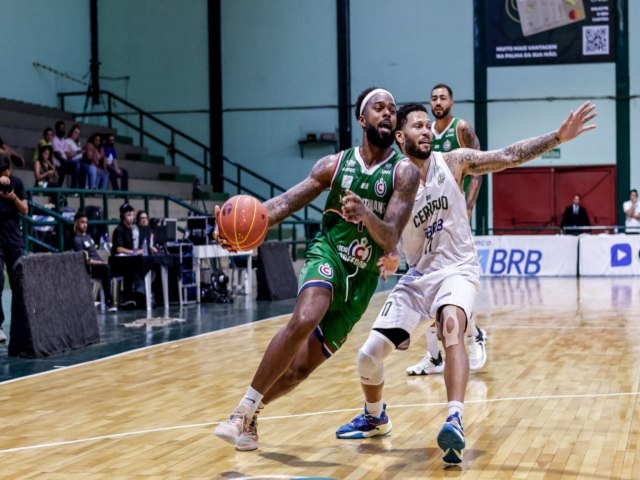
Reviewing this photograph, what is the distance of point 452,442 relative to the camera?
15.4 ft

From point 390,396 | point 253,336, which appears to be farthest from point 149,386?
point 253,336

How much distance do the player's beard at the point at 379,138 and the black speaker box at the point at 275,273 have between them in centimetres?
1043

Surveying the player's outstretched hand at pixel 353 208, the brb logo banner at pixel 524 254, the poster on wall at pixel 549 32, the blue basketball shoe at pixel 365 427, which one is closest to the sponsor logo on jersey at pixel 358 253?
the player's outstretched hand at pixel 353 208

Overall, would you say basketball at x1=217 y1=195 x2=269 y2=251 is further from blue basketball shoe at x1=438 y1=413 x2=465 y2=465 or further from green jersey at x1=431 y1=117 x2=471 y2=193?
green jersey at x1=431 y1=117 x2=471 y2=193

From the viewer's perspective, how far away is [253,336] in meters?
10.8

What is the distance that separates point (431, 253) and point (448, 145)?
7.66 feet

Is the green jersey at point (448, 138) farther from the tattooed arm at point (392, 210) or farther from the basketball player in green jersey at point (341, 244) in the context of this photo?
the tattooed arm at point (392, 210)

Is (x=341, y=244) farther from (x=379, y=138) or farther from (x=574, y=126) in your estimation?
(x=574, y=126)

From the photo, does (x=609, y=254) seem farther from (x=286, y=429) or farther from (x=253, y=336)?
(x=286, y=429)

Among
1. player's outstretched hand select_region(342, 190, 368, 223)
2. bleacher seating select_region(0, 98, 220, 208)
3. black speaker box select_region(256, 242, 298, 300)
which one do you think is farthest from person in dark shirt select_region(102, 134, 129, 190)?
player's outstretched hand select_region(342, 190, 368, 223)

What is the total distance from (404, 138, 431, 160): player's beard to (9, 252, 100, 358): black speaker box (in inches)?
189

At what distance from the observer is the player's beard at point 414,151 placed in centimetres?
543

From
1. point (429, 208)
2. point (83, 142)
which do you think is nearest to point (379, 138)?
point (429, 208)

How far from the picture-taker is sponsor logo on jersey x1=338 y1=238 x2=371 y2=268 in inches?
203
